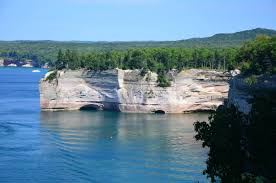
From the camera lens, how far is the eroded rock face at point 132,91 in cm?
6288

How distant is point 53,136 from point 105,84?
19243mm

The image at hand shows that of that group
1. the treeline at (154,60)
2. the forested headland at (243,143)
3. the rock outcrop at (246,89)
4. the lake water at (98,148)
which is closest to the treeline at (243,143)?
the forested headland at (243,143)

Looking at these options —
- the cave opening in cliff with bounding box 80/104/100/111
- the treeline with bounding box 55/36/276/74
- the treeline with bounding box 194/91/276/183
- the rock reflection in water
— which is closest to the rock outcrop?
the rock reflection in water

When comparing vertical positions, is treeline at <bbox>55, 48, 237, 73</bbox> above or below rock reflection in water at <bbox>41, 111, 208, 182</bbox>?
above

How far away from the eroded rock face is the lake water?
7.30 ft

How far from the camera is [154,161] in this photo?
3681 cm

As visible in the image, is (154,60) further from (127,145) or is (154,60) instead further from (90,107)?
(127,145)

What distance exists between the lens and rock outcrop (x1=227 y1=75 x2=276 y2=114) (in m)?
30.4

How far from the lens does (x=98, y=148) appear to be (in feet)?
137

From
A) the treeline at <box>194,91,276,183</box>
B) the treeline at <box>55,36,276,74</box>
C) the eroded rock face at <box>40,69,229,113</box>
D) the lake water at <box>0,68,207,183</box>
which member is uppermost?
the treeline at <box>55,36,276,74</box>

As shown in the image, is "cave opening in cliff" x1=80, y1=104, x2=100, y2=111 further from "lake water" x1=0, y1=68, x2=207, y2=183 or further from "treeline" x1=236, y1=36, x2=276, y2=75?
"treeline" x1=236, y1=36, x2=276, y2=75

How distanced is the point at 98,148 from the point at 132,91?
22687mm

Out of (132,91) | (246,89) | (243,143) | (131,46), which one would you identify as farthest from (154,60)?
(131,46)

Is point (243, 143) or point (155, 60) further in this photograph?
point (155, 60)
